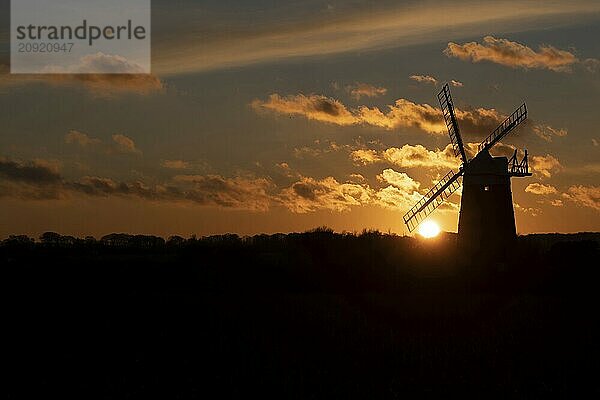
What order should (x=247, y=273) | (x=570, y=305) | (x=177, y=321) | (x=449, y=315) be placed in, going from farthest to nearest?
(x=247, y=273), (x=570, y=305), (x=449, y=315), (x=177, y=321)

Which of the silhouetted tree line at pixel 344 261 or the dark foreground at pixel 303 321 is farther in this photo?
the silhouetted tree line at pixel 344 261

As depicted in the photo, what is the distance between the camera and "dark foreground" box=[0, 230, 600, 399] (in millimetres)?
24484

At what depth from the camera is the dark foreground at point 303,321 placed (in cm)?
2448

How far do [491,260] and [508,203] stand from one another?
3951mm

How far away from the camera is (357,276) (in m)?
54.5

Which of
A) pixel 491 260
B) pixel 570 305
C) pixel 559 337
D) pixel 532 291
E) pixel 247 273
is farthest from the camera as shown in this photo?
pixel 491 260

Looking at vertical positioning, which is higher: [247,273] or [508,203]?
[508,203]

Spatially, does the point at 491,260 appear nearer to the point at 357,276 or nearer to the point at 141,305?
the point at 357,276

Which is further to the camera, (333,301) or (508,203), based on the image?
(508,203)

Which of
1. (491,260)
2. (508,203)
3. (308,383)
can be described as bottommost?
(308,383)

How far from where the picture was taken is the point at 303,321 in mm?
35219

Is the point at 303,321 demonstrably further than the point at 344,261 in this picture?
No

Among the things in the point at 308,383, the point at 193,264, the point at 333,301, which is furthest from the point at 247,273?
the point at 308,383

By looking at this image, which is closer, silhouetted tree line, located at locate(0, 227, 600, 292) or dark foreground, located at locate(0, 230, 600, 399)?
dark foreground, located at locate(0, 230, 600, 399)
